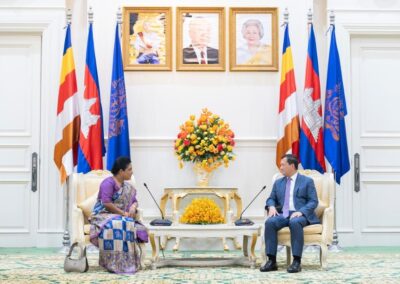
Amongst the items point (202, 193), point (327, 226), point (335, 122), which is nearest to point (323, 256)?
point (327, 226)

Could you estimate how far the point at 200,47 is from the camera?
917 centimetres

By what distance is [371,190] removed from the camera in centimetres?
920

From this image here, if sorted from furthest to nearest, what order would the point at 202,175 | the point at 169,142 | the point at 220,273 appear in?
the point at 169,142, the point at 202,175, the point at 220,273

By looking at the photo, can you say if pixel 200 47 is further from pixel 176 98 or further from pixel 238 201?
pixel 238 201

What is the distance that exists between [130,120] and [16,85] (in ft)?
5.16

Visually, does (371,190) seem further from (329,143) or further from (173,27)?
(173,27)

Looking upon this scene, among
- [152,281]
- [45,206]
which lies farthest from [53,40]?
[152,281]

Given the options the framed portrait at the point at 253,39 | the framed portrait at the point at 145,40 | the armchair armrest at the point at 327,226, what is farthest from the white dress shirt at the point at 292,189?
the framed portrait at the point at 145,40

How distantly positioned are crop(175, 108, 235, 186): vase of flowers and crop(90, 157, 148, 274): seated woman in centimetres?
190

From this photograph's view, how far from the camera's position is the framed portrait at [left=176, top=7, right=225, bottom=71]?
360 inches

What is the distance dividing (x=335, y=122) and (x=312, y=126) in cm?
28

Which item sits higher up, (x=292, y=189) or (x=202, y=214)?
(x=292, y=189)

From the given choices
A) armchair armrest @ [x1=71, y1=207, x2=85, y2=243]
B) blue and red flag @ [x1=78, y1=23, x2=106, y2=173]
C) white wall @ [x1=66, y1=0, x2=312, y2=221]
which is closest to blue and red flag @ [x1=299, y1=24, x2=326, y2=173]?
white wall @ [x1=66, y1=0, x2=312, y2=221]

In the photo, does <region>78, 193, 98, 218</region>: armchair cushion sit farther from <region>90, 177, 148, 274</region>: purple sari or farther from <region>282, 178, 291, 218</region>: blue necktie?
<region>282, 178, 291, 218</region>: blue necktie
